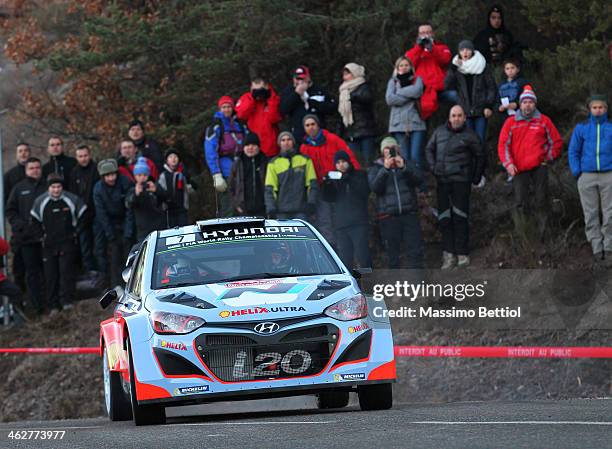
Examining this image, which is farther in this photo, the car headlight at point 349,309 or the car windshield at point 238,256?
the car windshield at point 238,256

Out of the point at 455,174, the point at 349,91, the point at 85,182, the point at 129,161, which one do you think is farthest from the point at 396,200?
the point at 85,182

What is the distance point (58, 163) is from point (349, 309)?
1173 cm

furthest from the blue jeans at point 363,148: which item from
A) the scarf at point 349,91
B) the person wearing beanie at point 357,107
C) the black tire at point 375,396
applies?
the black tire at point 375,396

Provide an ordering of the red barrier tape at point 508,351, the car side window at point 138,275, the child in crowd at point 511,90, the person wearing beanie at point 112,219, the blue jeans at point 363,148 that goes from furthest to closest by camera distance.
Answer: the person wearing beanie at point 112,219 < the blue jeans at point 363,148 < the child in crowd at point 511,90 < the red barrier tape at point 508,351 < the car side window at point 138,275

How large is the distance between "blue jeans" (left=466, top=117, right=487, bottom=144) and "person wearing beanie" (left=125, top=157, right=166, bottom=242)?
476 cm

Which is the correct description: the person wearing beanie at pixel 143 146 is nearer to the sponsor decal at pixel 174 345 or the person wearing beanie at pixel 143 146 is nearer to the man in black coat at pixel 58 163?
the man in black coat at pixel 58 163

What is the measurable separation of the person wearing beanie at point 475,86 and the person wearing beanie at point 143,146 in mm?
4934

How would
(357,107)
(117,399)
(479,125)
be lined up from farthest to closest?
(357,107)
(479,125)
(117,399)

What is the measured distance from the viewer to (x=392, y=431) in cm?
887

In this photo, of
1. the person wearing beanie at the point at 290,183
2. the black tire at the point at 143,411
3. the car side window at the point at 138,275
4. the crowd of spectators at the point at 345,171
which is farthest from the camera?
the person wearing beanie at the point at 290,183

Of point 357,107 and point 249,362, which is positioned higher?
point 357,107

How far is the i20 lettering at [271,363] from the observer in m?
10.5

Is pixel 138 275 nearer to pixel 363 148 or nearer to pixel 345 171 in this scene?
pixel 345 171

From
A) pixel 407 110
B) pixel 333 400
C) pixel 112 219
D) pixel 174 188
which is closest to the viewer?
pixel 333 400
